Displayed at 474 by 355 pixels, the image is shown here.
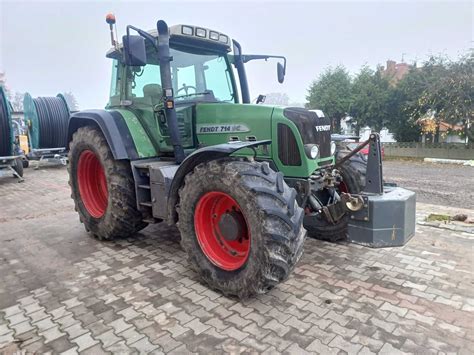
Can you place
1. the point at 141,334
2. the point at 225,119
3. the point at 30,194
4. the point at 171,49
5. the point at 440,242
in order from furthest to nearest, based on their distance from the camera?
the point at 30,194 → the point at 440,242 → the point at 171,49 → the point at 225,119 → the point at 141,334

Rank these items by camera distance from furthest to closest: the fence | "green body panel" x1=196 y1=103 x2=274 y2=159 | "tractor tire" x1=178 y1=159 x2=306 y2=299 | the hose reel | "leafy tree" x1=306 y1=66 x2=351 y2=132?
1. "leafy tree" x1=306 y1=66 x2=351 y2=132
2. the fence
3. the hose reel
4. "green body panel" x1=196 y1=103 x2=274 y2=159
5. "tractor tire" x1=178 y1=159 x2=306 y2=299

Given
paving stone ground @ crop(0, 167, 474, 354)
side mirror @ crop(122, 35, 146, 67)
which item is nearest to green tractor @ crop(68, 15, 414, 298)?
side mirror @ crop(122, 35, 146, 67)

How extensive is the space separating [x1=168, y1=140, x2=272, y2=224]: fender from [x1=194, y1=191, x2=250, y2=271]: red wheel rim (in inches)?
13.5

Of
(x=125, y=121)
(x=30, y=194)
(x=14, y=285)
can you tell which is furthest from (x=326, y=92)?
(x=14, y=285)

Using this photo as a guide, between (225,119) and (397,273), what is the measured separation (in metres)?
2.33

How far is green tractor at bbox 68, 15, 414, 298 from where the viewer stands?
2844 mm

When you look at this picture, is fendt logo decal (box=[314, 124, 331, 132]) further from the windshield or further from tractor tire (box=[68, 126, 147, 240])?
tractor tire (box=[68, 126, 147, 240])

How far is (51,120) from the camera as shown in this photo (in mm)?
12602

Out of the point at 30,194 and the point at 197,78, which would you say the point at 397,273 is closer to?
the point at 197,78

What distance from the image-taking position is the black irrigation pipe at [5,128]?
30.6 feet

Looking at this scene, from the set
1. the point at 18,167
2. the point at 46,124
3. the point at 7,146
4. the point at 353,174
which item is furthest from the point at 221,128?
the point at 46,124

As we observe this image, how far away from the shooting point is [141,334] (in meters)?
2.58

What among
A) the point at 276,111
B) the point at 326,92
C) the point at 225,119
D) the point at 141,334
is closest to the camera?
the point at 141,334

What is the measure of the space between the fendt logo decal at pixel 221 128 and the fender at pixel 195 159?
14.6 inches
